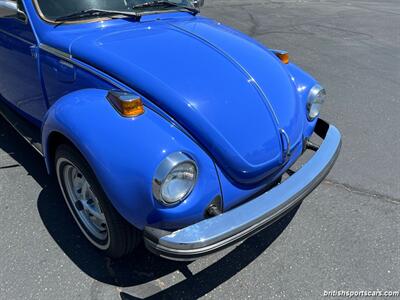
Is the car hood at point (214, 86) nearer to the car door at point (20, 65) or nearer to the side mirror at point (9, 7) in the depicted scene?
the car door at point (20, 65)

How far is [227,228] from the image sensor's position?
2008 mm

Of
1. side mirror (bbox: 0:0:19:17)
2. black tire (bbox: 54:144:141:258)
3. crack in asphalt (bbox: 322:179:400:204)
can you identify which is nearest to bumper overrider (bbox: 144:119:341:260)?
black tire (bbox: 54:144:141:258)

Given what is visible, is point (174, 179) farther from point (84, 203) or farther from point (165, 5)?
point (165, 5)

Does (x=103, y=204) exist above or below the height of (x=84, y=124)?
below

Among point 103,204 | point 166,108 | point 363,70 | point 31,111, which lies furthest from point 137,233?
point 363,70

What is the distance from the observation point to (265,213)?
2137 millimetres

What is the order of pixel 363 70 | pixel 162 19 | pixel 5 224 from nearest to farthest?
pixel 5 224 → pixel 162 19 → pixel 363 70

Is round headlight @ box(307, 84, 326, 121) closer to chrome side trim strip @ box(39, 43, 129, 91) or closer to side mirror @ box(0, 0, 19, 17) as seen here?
chrome side trim strip @ box(39, 43, 129, 91)

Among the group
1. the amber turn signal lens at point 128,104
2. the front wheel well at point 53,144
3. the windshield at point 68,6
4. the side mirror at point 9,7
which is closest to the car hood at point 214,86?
the amber turn signal lens at point 128,104

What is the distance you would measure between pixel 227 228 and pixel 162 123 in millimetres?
685

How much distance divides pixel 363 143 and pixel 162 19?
2.52 m

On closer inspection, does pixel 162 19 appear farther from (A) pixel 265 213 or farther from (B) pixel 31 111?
(A) pixel 265 213

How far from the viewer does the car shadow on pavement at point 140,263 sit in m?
2.47

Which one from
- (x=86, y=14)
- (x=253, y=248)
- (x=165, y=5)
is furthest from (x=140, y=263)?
(x=165, y=5)
